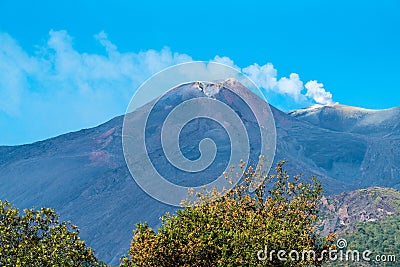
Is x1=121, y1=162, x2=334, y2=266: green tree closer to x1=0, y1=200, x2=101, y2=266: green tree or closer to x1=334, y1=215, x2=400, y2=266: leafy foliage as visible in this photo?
x1=0, y1=200, x2=101, y2=266: green tree

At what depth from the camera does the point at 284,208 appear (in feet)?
108

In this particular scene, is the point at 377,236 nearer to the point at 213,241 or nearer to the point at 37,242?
the point at 213,241

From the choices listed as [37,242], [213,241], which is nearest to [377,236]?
[213,241]

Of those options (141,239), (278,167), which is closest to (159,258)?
(141,239)

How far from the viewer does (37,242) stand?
25203mm

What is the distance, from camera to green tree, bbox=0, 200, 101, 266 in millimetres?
23688

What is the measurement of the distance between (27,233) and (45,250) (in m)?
2.25

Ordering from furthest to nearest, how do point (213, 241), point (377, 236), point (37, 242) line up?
1. point (377, 236)
2. point (37, 242)
3. point (213, 241)

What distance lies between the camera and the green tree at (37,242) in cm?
2369

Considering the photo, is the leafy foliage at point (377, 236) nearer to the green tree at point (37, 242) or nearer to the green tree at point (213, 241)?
the green tree at point (213, 241)

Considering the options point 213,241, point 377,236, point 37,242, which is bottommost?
point 213,241

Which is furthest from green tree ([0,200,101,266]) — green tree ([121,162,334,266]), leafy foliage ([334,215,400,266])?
leafy foliage ([334,215,400,266])

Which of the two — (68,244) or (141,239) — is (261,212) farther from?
(68,244)

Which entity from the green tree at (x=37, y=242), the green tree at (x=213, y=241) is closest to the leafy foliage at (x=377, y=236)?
the green tree at (x=213, y=241)
